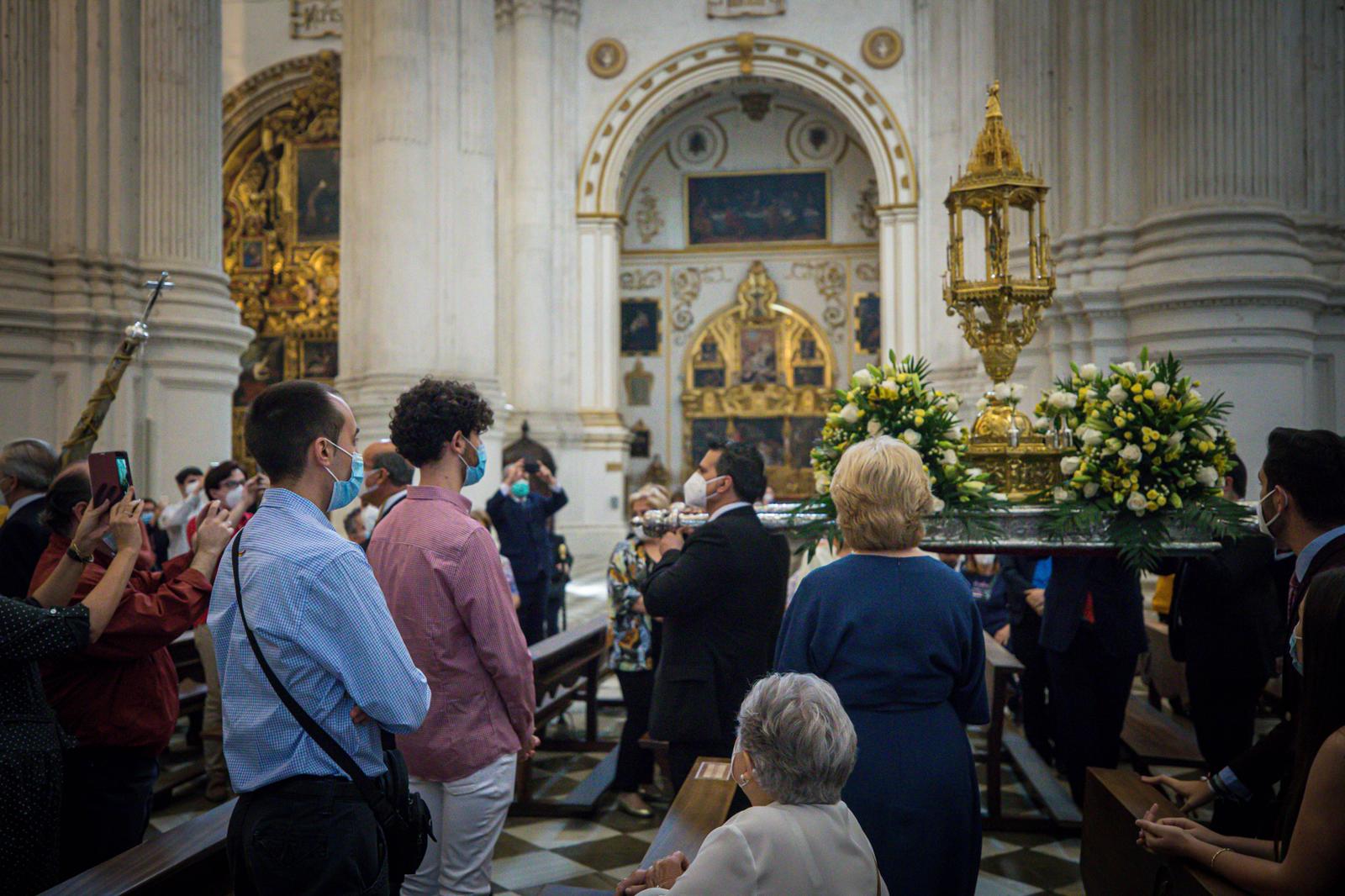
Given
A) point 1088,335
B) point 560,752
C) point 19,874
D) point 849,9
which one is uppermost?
point 849,9

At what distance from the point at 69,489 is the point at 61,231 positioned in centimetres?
568

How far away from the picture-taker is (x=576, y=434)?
21.3m

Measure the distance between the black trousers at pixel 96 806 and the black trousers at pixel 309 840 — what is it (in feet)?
4.12

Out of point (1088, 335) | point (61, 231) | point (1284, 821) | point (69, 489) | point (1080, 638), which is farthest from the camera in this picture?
point (61, 231)

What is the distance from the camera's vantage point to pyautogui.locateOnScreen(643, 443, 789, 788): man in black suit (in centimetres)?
406

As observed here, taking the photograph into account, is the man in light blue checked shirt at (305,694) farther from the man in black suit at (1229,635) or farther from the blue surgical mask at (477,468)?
the man in black suit at (1229,635)

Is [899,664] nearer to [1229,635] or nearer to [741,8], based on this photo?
[1229,635]

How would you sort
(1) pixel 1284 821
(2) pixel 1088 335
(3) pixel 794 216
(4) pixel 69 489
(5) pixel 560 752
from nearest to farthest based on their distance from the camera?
(1) pixel 1284 821 → (4) pixel 69 489 → (5) pixel 560 752 → (2) pixel 1088 335 → (3) pixel 794 216

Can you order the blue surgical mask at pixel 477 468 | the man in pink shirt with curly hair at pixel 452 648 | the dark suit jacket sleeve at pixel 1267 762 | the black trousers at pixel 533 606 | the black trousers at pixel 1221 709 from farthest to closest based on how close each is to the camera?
the black trousers at pixel 533 606 → the black trousers at pixel 1221 709 → the blue surgical mask at pixel 477 468 → the man in pink shirt with curly hair at pixel 452 648 → the dark suit jacket sleeve at pixel 1267 762

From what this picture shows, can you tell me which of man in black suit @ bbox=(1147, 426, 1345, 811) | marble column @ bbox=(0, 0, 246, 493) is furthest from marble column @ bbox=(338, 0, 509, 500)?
man in black suit @ bbox=(1147, 426, 1345, 811)

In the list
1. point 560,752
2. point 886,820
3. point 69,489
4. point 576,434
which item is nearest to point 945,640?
point 886,820

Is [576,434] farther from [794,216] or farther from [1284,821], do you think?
[1284,821]

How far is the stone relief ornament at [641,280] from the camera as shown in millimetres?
25047

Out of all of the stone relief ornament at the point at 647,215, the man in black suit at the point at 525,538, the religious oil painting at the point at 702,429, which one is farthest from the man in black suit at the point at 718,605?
the stone relief ornament at the point at 647,215
